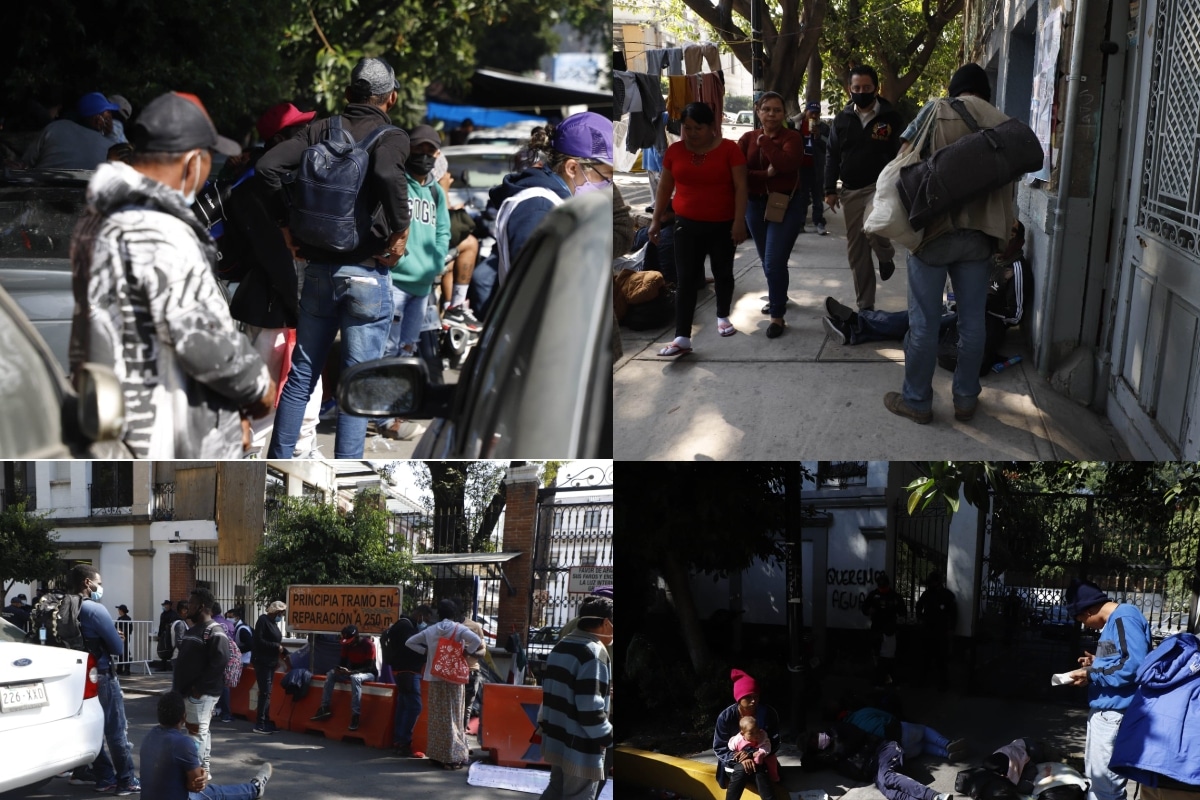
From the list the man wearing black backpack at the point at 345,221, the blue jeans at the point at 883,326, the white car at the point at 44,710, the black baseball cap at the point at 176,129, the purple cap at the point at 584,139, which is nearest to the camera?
the black baseball cap at the point at 176,129

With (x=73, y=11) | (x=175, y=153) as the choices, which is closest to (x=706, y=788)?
(x=175, y=153)

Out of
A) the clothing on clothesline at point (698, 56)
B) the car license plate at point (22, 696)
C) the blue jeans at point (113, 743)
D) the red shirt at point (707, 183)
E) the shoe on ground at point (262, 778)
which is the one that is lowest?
the shoe on ground at point (262, 778)

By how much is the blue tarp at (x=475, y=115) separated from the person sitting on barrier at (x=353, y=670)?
1.54 metres

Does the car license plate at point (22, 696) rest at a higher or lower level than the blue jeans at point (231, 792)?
higher

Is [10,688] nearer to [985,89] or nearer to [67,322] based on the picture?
[67,322]

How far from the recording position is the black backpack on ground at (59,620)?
2.99 metres

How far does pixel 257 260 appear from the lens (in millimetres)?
2547

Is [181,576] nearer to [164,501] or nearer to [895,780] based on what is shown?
[164,501]

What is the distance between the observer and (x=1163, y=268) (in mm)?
3119

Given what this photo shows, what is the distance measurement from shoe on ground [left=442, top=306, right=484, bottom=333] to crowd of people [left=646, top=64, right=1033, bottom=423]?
0.89 m

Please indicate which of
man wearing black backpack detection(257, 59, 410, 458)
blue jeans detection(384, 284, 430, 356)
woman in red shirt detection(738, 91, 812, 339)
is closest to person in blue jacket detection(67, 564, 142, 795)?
man wearing black backpack detection(257, 59, 410, 458)

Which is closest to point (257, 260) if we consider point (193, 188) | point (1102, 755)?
point (193, 188)

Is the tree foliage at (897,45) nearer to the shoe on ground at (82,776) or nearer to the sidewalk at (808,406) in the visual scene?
the sidewalk at (808,406)

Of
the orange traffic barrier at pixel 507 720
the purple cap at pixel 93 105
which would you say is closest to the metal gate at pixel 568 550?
the orange traffic barrier at pixel 507 720
